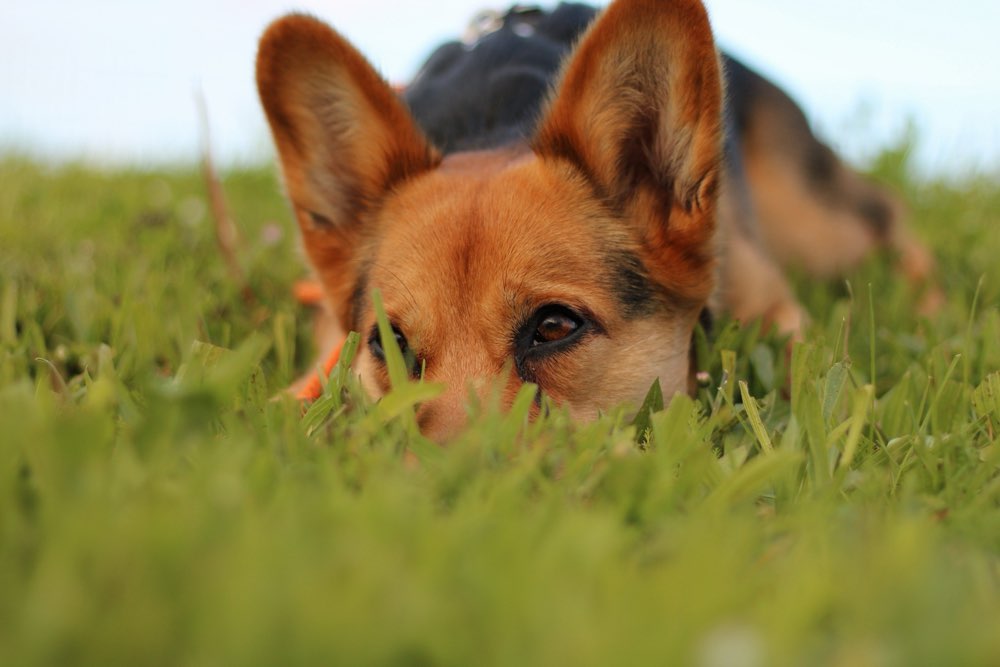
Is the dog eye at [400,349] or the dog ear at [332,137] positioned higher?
the dog ear at [332,137]

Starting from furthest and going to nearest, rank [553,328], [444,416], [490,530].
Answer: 1. [553,328]
2. [444,416]
3. [490,530]

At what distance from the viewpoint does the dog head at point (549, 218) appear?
7.95 feet

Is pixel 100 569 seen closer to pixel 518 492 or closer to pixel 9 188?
pixel 518 492

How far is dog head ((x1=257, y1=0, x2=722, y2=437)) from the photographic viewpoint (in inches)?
95.4

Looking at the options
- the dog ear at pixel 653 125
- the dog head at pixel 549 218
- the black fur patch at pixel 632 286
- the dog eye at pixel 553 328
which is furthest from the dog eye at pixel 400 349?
the dog ear at pixel 653 125

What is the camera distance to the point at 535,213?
260 centimetres

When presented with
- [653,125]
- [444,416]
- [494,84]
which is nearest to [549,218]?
[653,125]

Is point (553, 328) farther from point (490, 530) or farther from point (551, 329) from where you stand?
point (490, 530)

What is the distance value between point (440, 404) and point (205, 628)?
1.25 m

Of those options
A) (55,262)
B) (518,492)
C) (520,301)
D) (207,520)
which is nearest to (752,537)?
(518,492)

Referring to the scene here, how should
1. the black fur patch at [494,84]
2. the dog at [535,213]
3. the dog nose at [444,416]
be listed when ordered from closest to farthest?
1. the dog nose at [444,416]
2. the dog at [535,213]
3. the black fur patch at [494,84]

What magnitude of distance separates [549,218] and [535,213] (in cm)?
4

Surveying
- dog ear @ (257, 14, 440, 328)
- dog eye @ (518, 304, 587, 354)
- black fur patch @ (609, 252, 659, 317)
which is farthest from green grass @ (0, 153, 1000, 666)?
dog ear @ (257, 14, 440, 328)

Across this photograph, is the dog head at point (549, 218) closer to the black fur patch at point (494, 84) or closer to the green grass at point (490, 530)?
the green grass at point (490, 530)
